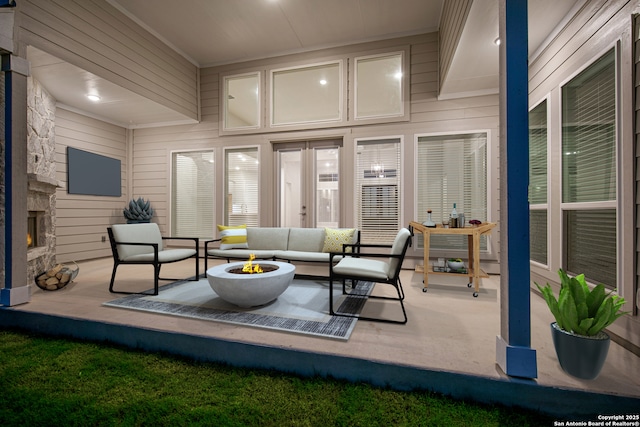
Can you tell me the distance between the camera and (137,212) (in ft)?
18.7

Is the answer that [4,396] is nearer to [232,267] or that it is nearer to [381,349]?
[232,267]

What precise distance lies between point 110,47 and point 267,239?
352 cm

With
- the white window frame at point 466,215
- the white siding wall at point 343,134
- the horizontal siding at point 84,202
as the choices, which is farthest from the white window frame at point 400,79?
the horizontal siding at point 84,202

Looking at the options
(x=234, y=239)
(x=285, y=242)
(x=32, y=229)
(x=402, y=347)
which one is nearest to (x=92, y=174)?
(x=32, y=229)

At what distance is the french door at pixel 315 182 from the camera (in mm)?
5129

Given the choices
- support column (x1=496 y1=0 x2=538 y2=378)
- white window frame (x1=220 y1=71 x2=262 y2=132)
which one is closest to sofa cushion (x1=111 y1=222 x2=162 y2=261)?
white window frame (x1=220 y1=71 x2=262 y2=132)

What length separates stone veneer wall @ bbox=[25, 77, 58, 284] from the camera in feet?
12.3

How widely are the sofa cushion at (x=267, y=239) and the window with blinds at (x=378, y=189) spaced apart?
133 cm

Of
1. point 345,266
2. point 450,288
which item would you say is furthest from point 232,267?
point 450,288

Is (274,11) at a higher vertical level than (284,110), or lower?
higher

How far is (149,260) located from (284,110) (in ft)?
11.1

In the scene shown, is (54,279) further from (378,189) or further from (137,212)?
(378,189)

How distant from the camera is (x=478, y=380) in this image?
161cm

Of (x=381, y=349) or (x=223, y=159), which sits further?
(x=223, y=159)
